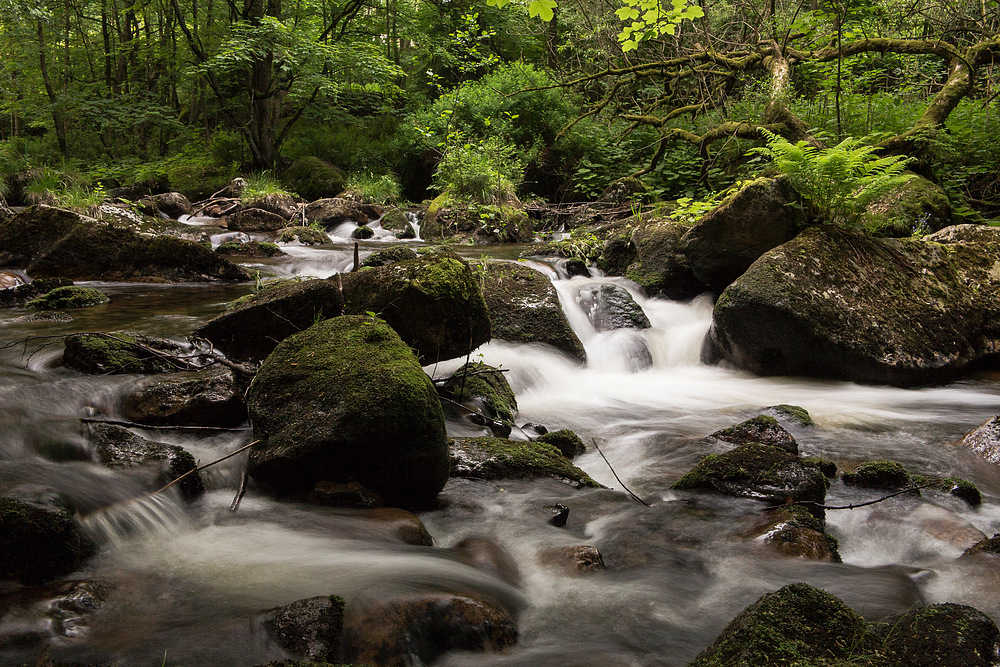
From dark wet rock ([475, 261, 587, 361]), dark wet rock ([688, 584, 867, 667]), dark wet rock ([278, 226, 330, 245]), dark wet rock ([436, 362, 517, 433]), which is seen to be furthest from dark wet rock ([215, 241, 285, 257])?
dark wet rock ([688, 584, 867, 667])

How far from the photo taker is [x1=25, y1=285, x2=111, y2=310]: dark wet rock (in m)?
6.78

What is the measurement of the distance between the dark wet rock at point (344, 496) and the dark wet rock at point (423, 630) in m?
1.04

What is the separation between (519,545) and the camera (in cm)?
328

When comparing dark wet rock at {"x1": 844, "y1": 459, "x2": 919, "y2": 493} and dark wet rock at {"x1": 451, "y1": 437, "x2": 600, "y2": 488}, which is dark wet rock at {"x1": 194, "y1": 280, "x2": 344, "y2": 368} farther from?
dark wet rock at {"x1": 844, "y1": 459, "x2": 919, "y2": 493}

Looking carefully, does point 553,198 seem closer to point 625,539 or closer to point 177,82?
point 625,539

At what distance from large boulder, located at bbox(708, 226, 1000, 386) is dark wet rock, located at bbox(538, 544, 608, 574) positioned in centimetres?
400

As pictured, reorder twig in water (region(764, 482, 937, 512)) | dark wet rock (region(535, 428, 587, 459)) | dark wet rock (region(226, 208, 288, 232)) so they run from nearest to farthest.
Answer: twig in water (region(764, 482, 937, 512)), dark wet rock (region(535, 428, 587, 459)), dark wet rock (region(226, 208, 288, 232))

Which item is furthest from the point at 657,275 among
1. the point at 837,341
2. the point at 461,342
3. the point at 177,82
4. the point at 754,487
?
the point at 177,82

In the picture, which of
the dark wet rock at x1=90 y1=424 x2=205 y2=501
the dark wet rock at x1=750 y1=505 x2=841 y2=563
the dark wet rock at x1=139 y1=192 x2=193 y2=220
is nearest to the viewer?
the dark wet rock at x1=750 y1=505 x2=841 y2=563

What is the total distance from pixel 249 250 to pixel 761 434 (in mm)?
9305

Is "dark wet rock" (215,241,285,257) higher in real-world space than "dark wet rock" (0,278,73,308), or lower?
higher

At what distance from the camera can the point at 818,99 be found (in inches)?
472

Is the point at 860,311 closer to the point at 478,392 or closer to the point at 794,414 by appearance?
the point at 794,414

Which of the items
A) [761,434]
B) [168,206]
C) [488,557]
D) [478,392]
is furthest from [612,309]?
[168,206]
